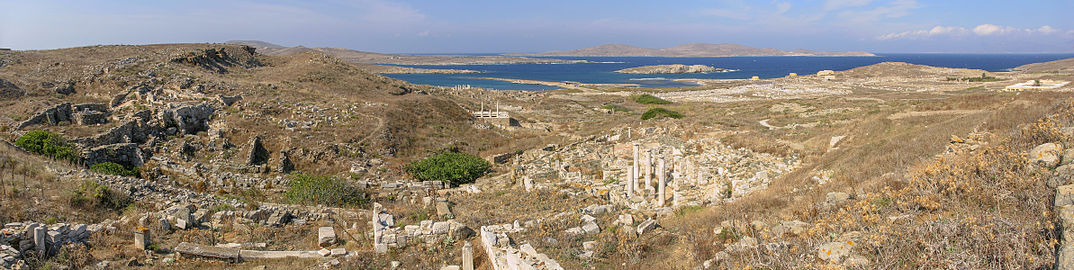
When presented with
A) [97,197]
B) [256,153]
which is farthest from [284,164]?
[97,197]

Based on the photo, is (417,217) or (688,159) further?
(688,159)

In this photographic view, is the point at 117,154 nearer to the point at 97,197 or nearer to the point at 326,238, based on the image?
the point at 97,197

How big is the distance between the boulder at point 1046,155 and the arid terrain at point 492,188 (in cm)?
4

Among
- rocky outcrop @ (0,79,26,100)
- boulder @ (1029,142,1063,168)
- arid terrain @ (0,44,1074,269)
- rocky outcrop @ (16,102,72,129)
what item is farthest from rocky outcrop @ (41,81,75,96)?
boulder @ (1029,142,1063,168)

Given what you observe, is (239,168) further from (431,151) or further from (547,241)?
(547,241)

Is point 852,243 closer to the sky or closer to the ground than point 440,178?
closer to the sky

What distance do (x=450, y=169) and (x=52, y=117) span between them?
15.2 metres

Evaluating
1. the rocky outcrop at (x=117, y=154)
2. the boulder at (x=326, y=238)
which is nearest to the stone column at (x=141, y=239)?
the boulder at (x=326, y=238)

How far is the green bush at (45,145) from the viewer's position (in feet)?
50.5

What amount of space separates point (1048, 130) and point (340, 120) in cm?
2419

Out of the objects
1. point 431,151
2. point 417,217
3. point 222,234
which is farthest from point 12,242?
point 431,151

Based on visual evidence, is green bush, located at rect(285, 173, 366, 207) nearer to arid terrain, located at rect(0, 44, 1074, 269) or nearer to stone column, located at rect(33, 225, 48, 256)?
arid terrain, located at rect(0, 44, 1074, 269)

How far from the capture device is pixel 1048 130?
805cm

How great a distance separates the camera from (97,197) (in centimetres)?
1177
